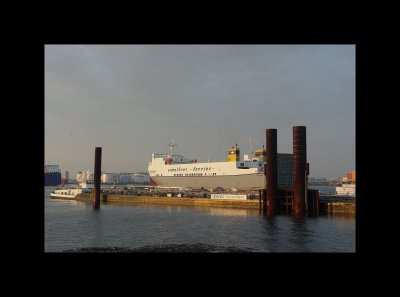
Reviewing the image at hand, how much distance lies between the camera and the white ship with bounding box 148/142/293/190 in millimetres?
63000

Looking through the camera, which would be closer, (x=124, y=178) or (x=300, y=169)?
(x=300, y=169)

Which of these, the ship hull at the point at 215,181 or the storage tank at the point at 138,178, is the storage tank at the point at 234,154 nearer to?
the ship hull at the point at 215,181

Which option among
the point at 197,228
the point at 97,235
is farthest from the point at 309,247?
the point at 97,235

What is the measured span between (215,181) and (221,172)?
2.54 meters

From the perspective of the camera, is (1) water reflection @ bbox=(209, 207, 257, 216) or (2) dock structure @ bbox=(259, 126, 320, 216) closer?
(2) dock structure @ bbox=(259, 126, 320, 216)

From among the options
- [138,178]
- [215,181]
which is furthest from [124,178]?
[215,181]

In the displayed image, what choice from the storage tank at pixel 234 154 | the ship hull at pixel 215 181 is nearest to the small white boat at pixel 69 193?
the ship hull at pixel 215 181

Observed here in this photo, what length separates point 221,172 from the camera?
6944 centimetres

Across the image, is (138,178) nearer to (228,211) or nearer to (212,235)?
(228,211)

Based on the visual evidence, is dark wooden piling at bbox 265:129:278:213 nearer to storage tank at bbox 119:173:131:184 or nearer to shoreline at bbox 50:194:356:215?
shoreline at bbox 50:194:356:215

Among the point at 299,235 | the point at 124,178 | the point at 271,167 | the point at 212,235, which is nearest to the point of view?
the point at 299,235

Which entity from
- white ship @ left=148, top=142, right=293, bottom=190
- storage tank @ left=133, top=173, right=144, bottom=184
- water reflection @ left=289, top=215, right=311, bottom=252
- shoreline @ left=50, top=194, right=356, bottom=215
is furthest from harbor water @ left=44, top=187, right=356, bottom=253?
storage tank @ left=133, top=173, right=144, bottom=184
